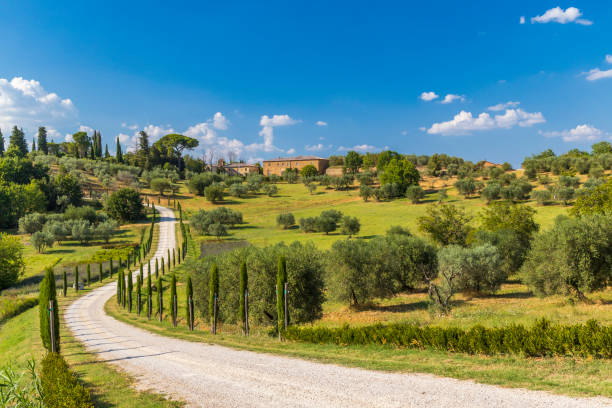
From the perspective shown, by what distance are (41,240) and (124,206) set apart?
25348mm

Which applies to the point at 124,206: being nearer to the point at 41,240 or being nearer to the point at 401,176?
the point at 41,240

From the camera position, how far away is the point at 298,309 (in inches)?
911

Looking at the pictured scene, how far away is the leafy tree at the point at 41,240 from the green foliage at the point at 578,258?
252ft

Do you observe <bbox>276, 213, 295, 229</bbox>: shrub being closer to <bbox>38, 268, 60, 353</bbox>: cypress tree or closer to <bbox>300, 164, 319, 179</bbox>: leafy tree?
<bbox>38, 268, 60, 353</bbox>: cypress tree

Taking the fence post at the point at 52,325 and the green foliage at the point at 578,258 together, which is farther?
the green foliage at the point at 578,258

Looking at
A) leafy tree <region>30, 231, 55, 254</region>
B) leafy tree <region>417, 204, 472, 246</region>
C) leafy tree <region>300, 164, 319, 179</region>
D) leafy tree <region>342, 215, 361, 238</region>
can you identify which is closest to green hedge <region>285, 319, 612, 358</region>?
leafy tree <region>417, 204, 472, 246</region>

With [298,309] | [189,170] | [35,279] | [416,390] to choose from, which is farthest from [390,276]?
A: [189,170]

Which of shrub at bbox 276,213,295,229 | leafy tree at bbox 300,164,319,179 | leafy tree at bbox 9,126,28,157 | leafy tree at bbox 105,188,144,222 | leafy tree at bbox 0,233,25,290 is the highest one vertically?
leafy tree at bbox 9,126,28,157

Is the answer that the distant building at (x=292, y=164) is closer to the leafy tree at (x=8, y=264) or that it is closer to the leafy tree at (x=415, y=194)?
the leafy tree at (x=415, y=194)

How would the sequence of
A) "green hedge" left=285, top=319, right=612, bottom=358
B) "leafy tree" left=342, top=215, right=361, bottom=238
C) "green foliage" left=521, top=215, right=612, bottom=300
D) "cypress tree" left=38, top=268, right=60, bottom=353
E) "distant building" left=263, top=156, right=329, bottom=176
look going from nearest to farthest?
"green hedge" left=285, top=319, right=612, bottom=358 → "cypress tree" left=38, top=268, right=60, bottom=353 → "green foliage" left=521, top=215, right=612, bottom=300 → "leafy tree" left=342, top=215, right=361, bottom=238 → "distant building" left=263, top=156, right=329, bottom=176

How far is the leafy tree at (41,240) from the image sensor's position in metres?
65.1

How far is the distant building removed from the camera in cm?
16925

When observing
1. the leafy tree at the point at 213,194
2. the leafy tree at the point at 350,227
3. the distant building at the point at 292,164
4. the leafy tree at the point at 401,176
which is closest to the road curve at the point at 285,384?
the leafy tree at the point at 350,227

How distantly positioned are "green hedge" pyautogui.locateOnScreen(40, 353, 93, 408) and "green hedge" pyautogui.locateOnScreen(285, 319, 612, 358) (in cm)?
986
